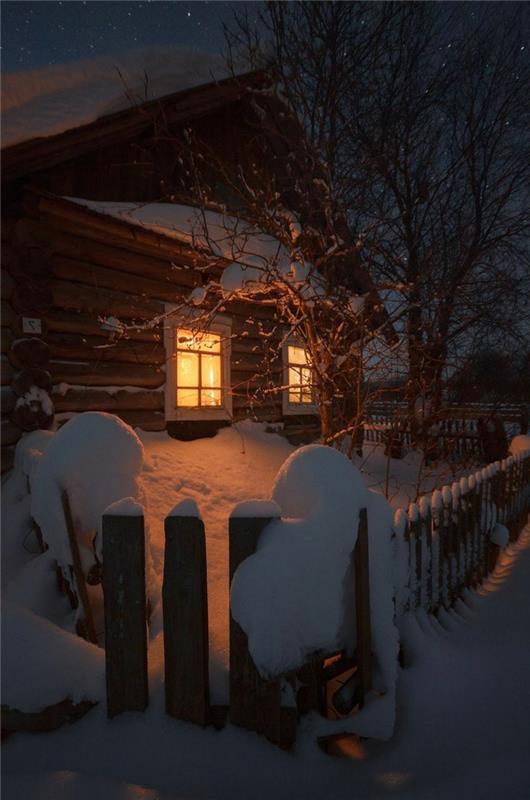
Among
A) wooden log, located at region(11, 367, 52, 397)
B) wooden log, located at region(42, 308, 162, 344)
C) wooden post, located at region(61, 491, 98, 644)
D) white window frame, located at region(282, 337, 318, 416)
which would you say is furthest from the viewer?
white window frame, located at region(282, 337, 318, 416)

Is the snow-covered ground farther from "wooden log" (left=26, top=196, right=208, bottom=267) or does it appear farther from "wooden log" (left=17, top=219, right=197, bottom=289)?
"wooden log" (left=26, top=196, right=208, bottom=267)

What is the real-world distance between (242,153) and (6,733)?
8810mm

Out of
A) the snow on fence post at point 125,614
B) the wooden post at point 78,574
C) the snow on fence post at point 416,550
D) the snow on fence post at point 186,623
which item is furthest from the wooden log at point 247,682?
the snow on fence post at point 416,550

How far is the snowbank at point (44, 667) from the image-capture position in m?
1.83

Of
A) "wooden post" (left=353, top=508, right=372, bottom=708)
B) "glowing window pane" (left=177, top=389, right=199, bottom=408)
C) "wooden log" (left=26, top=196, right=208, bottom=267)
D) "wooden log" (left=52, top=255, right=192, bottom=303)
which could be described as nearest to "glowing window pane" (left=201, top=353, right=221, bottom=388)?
"glowing window pane" (left=177, top=389, right=199, bottom=408)

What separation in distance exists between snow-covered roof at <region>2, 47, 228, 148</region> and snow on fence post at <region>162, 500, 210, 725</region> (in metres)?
4.84

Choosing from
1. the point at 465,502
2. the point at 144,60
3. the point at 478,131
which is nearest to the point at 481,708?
the point at 465,502

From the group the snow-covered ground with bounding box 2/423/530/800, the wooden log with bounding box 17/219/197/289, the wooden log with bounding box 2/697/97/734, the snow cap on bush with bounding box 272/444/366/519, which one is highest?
the wooden log with bounding box 17/219/197/289

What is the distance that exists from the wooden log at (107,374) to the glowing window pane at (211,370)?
0.92 meters

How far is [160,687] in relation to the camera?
1895 mm

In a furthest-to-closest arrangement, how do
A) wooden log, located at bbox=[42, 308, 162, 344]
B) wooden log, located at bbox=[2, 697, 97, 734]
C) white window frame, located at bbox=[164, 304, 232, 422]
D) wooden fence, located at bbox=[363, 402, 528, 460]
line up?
white window frame, located at bbox=[164, 304, 232, 422], wooden fence, located at bbox=[363, 402, 528, 460], wooden log, located at bbox=[42, 308, 162, 344], wooden log, located at bbox=[2, 697, 97, 734]

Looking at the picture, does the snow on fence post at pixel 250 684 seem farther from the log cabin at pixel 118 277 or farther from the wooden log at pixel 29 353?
the wooden log at pixel 29 353

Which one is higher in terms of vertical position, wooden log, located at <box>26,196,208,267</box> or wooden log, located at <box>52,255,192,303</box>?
wooden log, located at <box>26,196,208,267</box>

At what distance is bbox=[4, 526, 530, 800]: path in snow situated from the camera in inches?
62.5
